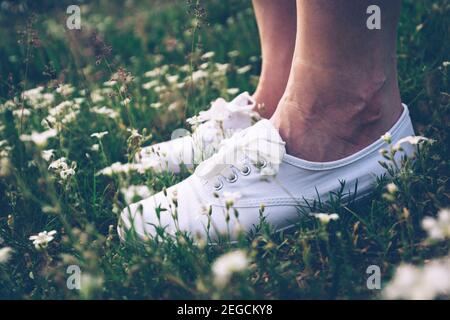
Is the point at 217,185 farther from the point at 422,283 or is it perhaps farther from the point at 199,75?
the point at 199,75

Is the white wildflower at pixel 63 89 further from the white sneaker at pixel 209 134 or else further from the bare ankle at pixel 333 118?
the bare ankle at pixel 333 118

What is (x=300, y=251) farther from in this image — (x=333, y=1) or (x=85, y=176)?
(x=85, y=176)

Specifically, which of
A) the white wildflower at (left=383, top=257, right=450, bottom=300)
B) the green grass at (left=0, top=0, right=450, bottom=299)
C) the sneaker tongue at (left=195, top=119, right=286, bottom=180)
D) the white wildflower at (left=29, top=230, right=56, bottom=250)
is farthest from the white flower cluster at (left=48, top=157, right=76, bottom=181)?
the white wildflower at (left=383, top=257, right=450, bottom=300)

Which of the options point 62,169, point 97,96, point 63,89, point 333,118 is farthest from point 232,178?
point 97,96

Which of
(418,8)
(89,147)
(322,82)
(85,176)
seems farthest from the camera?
(418,8)

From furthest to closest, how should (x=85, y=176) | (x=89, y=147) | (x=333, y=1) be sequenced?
(x=89, y=147), (x=85, y=176), (x=333, y=1)

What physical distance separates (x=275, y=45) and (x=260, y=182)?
0.73 meters

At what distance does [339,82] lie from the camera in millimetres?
1630

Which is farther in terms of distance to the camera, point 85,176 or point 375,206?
point 85,176

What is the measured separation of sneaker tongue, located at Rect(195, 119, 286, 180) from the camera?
5.41ft
